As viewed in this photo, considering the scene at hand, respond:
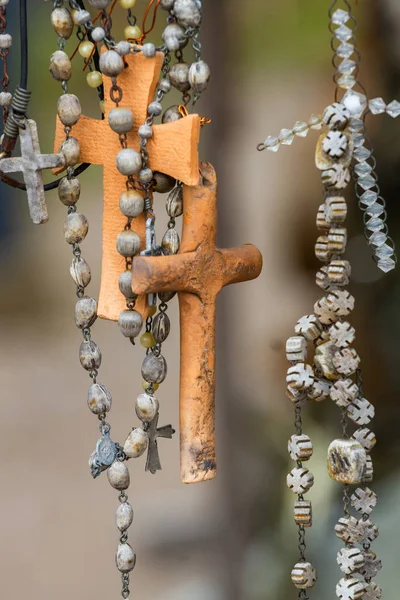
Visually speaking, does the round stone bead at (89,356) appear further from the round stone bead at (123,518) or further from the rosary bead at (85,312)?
the round stone bead at (123,518)

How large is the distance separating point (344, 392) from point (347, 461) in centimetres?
7

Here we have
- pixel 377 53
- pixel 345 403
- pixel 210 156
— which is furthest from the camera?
pixel 210 156

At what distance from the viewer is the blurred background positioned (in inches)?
51.1

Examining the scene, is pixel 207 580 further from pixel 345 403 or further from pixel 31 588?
pixel 345 403

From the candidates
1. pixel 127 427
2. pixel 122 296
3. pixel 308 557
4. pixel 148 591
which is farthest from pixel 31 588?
pixel 122 296

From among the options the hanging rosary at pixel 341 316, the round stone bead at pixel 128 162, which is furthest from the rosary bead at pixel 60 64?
the hanging rosary at pixel 341 316

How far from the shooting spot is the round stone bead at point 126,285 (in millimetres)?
891

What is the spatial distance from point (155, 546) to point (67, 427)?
0.76 ft

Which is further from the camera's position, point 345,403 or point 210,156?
point 210,156

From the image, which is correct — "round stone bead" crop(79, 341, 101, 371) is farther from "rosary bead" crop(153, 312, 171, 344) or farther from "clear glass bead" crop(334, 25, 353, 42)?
"clear glass bead" crop(334, 25, 353, 42)

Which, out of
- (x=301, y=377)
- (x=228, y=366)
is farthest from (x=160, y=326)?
(x=228, y=366)

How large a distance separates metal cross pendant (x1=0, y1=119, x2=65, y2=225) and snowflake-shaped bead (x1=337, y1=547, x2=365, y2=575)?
461 millimetres

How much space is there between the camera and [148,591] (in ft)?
4.74

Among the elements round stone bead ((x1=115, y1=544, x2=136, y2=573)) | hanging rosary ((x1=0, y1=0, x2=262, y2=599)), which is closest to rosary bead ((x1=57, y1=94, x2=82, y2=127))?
hanging rosary ((x1=0, y1=0, x2=262, y2=599))
